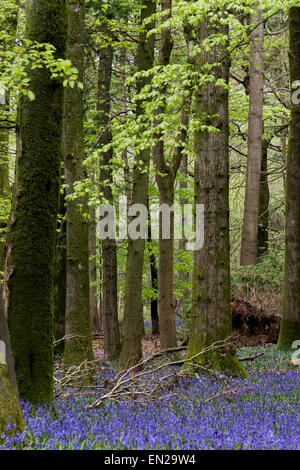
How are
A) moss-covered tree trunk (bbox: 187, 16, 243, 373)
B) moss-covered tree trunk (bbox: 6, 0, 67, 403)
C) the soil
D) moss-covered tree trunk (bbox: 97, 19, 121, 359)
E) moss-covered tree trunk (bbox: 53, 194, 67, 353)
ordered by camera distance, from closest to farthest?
moss-covered tree trunk (bbox: 6, 0, 67, 403) < moss-covered tree trunk (bbox: 187, 16, 243, 373) < moss-covered tree trunk (bbox: 53, 194, 67, 353) < moss-covered tree trunk (bbox: 97, 19, 121, 359) < the soil

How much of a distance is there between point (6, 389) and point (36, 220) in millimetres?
1918

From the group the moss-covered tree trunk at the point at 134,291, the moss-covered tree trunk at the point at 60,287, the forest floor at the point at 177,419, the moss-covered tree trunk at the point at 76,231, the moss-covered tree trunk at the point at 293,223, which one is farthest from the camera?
the moss-covered tree trunk at the point at 60,287

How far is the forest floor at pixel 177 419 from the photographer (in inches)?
157

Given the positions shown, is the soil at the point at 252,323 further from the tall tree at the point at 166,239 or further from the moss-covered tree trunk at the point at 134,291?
the moss-covered tree trunk at the point at 134,291

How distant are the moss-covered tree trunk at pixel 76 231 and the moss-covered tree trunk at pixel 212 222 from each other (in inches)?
81.2

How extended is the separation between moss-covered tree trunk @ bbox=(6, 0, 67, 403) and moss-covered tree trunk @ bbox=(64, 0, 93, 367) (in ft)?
10.8

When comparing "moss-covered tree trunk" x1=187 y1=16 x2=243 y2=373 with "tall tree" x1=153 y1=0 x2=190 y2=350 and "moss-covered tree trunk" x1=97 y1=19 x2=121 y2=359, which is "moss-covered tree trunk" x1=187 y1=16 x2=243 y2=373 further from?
"moss-covered tree trunk" x1=97 y1=19 x2=121 y2=359

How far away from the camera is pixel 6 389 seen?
4.15m

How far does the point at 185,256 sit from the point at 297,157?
6413 mm

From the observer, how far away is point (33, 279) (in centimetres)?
527

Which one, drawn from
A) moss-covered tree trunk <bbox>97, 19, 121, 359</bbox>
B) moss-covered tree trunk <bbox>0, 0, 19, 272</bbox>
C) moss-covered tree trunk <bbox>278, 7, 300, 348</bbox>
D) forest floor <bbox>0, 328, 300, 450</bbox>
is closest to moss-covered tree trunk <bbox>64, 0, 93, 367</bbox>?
forest floor <bbox>0, 328, 300, 450</bbox>

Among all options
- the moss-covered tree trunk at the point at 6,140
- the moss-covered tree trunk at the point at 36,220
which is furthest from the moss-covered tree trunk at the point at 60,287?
the moss-covered tree trunk at the point at 36,220

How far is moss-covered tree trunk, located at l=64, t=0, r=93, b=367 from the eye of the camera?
29.4ft

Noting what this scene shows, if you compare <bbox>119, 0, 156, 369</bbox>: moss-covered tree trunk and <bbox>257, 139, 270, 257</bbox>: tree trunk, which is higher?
<bbox>257, 139, 270, 257</bbox>: tree trunk
